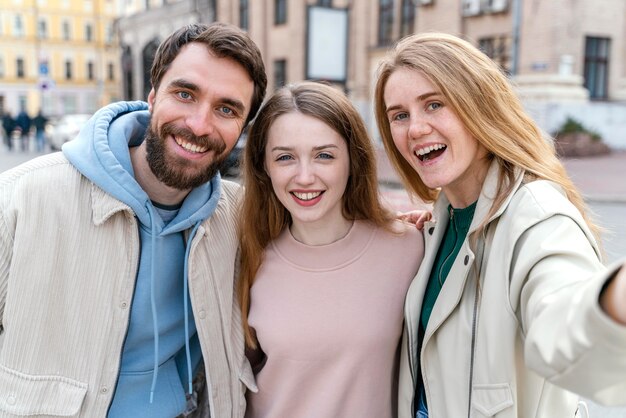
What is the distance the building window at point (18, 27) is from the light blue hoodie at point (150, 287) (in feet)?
228

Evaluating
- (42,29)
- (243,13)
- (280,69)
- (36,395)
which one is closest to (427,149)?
(36,395)

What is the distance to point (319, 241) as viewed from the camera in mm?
2631

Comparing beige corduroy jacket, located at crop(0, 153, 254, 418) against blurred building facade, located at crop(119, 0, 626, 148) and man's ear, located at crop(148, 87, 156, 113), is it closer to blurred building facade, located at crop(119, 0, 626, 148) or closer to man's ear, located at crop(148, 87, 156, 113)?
man's ear, located at crop(148, 87, 156, 113)

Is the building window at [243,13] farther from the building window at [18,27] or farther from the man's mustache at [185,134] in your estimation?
the building window at [18,27]

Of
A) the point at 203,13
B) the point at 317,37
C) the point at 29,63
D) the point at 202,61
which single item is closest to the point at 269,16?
the point at 203,13

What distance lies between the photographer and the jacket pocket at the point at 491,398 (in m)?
1.75

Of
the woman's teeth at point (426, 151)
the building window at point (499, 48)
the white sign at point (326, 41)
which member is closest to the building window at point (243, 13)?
the building window at point (499, 48)

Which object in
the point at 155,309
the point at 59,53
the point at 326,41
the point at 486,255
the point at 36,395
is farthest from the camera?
the point at 59,53

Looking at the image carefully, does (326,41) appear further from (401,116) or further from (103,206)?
(103,206)

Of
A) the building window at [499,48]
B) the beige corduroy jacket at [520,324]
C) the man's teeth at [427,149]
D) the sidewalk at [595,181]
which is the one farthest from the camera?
the building window at [499,48]

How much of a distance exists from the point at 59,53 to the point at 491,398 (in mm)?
70842

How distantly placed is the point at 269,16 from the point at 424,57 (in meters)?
28.4

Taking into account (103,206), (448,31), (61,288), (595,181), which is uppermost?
(448,31)

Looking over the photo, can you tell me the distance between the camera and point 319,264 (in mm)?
2547
